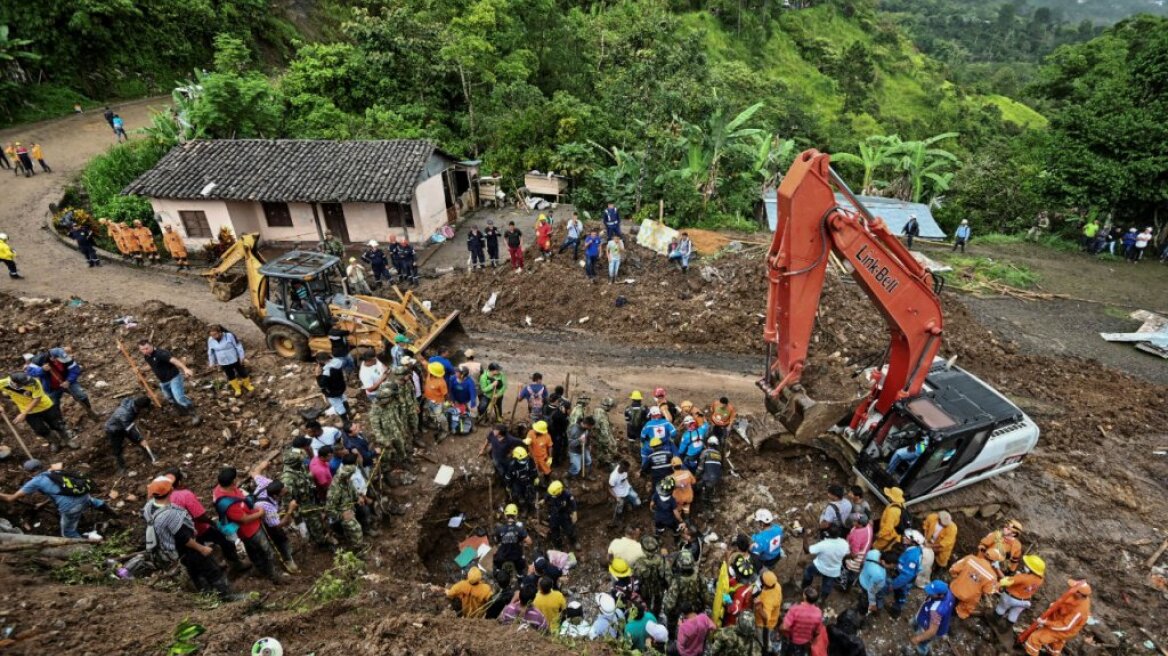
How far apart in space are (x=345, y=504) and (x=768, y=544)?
546 centimetres

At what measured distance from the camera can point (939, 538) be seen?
8008 millimetres

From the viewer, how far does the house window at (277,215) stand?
723 inches

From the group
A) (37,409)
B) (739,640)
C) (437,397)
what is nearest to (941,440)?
(739,640)

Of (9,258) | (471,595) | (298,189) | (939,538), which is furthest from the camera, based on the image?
(298,189)

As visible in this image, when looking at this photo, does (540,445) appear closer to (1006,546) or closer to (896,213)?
(1006,546)

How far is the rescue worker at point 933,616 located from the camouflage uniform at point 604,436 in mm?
4579

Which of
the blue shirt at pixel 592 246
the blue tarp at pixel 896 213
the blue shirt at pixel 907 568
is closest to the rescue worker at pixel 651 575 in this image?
the blue shirt at pixel 907 568

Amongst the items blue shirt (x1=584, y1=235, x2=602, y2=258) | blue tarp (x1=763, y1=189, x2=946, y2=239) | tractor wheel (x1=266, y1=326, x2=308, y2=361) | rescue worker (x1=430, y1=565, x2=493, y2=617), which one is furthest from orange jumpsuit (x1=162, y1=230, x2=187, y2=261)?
blue tarp (x1=763, y1=189, x2=946, y2=239)

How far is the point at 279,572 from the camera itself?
7.66m

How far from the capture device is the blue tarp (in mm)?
20734

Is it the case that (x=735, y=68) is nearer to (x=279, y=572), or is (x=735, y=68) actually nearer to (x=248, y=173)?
(x=248, y=173)

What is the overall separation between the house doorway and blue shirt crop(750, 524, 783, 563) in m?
15.7

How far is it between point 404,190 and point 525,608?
44.9 feet

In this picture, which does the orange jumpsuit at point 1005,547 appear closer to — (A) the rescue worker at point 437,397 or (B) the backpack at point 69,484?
(A) the rescue worker at point 437,397
